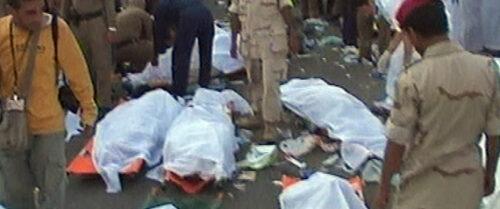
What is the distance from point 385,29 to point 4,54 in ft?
19.9

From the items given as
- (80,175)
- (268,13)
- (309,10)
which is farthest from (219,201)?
(309,10)

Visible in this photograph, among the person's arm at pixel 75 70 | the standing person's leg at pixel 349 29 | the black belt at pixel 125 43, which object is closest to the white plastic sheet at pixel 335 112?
the black belt at pixel 125 43

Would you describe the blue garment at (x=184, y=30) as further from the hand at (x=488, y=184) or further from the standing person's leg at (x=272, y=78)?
the hand at (x=488, y=184)

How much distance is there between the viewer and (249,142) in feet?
29.8

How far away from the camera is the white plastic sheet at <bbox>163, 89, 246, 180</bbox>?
26.0ft

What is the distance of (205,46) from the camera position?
10406 mm

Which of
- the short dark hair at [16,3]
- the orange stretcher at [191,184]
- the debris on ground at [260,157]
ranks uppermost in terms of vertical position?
the short dark hair at [16,3]

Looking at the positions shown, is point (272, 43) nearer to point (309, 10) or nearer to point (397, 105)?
point (397, 105)

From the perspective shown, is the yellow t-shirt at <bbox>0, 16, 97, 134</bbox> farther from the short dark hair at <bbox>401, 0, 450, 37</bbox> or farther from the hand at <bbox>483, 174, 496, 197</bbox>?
the hand at <bbox>483, 174, 496, 197</bbox>

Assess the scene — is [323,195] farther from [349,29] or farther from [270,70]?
[349,29]

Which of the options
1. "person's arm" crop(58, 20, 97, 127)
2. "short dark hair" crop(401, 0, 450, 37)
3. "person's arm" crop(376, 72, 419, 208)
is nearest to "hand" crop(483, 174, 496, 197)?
"person's arm" crop(376, 72, 419, 208)

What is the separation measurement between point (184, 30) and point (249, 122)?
4.08 feet

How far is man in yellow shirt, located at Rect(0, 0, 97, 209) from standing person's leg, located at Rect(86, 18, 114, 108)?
3.42 meters

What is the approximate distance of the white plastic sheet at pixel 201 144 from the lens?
7.92 meters
